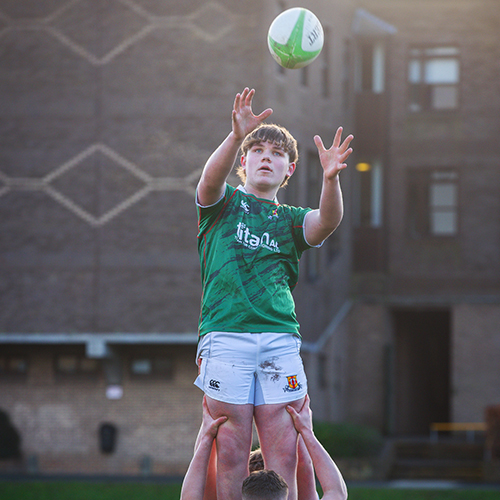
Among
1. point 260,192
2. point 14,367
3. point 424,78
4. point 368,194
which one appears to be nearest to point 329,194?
point 260,192

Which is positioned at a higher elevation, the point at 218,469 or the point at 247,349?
the point at 247,349

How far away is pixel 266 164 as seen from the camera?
16.9 ft

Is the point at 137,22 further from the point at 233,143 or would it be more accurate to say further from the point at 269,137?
the point at 233,143

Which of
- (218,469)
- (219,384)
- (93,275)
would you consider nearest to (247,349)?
(219,384)

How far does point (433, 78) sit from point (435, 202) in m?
3.72

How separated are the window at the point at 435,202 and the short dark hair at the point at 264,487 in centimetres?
2146

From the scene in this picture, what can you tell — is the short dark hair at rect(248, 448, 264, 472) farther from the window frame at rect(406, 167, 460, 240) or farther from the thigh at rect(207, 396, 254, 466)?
the window frame at rect(406, 167, 460, 240)

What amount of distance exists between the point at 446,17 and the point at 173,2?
10.0m

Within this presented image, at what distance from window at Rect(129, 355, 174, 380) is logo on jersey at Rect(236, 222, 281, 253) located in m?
15.4

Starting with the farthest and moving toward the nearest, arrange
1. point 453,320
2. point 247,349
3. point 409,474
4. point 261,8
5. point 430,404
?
point 430,404
point 453,320
point 409,474
point 261,8
point 247,349

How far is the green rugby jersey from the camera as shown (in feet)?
16.2

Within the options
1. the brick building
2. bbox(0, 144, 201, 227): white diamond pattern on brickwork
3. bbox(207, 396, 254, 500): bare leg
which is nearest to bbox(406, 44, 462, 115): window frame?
the brick building

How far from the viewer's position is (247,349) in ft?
16.0

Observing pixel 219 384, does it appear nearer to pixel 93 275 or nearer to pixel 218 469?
pixel 218 469
